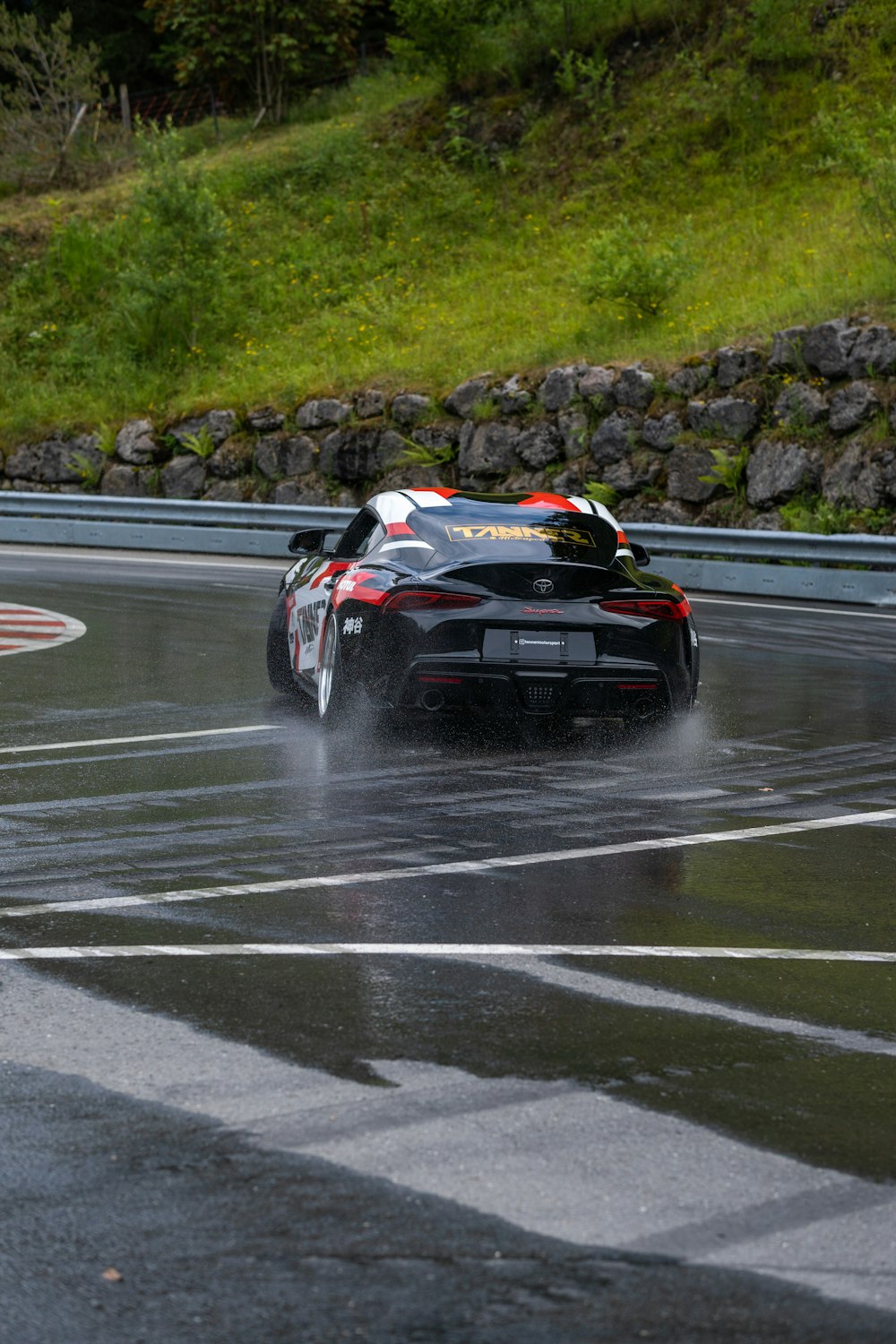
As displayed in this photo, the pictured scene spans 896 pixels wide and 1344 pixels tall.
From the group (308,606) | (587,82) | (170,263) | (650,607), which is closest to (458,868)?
(650,607)

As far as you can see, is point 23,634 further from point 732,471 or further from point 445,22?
point 445,22

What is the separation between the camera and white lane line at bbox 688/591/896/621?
→ 18.1m

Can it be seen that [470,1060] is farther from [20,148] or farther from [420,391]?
[20,148]

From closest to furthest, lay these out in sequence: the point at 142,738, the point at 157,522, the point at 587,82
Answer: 1. the point at 142,738
2. the point at 157,522
3. the point at 587,82

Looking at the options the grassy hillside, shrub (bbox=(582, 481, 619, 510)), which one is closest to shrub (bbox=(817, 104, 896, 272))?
the grassy hillside

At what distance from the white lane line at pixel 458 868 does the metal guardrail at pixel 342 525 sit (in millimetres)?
11319

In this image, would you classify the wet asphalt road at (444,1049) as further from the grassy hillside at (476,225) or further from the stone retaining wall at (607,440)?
the grassy hillside at (476,225)

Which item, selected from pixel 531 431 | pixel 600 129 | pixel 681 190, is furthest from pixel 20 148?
pixel 531 431

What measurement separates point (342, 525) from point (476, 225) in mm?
13299

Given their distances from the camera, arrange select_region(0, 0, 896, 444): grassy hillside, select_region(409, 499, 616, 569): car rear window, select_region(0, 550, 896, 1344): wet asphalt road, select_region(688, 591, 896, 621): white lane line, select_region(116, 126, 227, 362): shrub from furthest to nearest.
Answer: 1. select_region(116, 126, 227, 362): shrub
2. select_region(0, 0, 896, 444): grassy hillside
3. select_region(688, 591, 896, 621): white lane line
4. select_region(409, 499, 616, 569): car rear window
5. select_region(0, 550, 896, 1344): wet asphalt road

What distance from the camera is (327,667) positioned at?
10.6 meters

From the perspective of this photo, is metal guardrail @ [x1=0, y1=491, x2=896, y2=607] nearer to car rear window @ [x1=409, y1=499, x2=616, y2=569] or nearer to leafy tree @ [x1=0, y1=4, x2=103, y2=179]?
car rear window @ [x1=409, y1=499, x2=616, y2=569]

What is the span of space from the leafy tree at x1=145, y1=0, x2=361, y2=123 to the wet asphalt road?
38.2 m

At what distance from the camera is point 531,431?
27.0 metres
